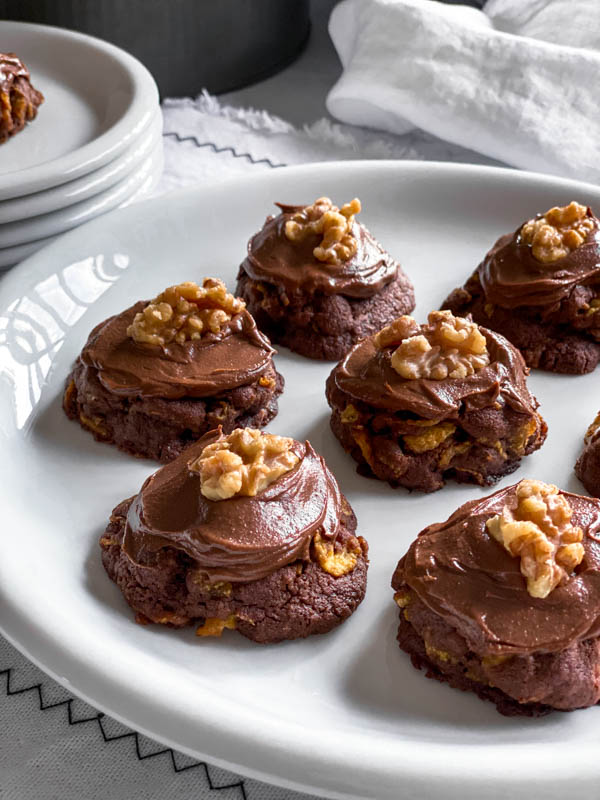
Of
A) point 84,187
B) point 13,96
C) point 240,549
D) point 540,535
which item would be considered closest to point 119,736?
point 240,549

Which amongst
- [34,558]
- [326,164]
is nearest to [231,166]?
[326,164]

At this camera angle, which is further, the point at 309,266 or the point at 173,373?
the point at 309,266

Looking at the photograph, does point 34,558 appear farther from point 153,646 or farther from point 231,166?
point 231,166

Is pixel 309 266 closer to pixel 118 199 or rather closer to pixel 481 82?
pixel 118 199

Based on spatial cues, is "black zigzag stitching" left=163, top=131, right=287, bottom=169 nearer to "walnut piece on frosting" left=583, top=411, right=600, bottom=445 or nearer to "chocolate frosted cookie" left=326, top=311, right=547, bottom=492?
"chocolate frosted cookie" left=326, top=311, right=547, bottom=492

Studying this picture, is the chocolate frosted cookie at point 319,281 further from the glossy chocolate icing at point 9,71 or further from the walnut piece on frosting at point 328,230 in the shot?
the glossy chocolate icing at point 9,71

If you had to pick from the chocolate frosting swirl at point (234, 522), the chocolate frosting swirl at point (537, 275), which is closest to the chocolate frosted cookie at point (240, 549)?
the chocolate frosting swirl at point (234, 522)
